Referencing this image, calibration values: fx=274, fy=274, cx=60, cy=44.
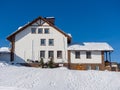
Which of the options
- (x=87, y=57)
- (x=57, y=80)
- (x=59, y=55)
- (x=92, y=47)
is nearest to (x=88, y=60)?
(x=87, y=57)

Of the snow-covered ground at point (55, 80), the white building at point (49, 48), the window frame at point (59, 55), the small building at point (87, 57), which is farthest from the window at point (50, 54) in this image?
the snow-covered ground at point (55, 80)

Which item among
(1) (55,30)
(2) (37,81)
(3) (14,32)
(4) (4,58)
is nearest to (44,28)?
(1) (55,30)

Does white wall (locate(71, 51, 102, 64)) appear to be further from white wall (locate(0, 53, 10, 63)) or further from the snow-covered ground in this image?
the snow-covered ground

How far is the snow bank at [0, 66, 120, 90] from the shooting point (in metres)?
17.8

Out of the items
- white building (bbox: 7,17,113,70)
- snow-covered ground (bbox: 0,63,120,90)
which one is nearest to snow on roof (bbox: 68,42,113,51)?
white building (bbox: 7,17,113,70)

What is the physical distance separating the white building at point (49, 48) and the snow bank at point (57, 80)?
17588 mm

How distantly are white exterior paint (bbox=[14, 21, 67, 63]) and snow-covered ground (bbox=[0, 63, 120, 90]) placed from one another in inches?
689

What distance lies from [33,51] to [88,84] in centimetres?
2162

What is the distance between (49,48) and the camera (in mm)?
40094

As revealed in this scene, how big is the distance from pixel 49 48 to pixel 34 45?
2238 millimetres

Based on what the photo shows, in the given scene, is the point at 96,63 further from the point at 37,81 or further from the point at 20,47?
the point at 37,81

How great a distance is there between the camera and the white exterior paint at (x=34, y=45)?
39.6 meters

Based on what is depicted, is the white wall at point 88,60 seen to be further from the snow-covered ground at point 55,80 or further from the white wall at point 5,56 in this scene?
the snow-covered ground at point 55,80

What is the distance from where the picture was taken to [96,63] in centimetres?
3966
